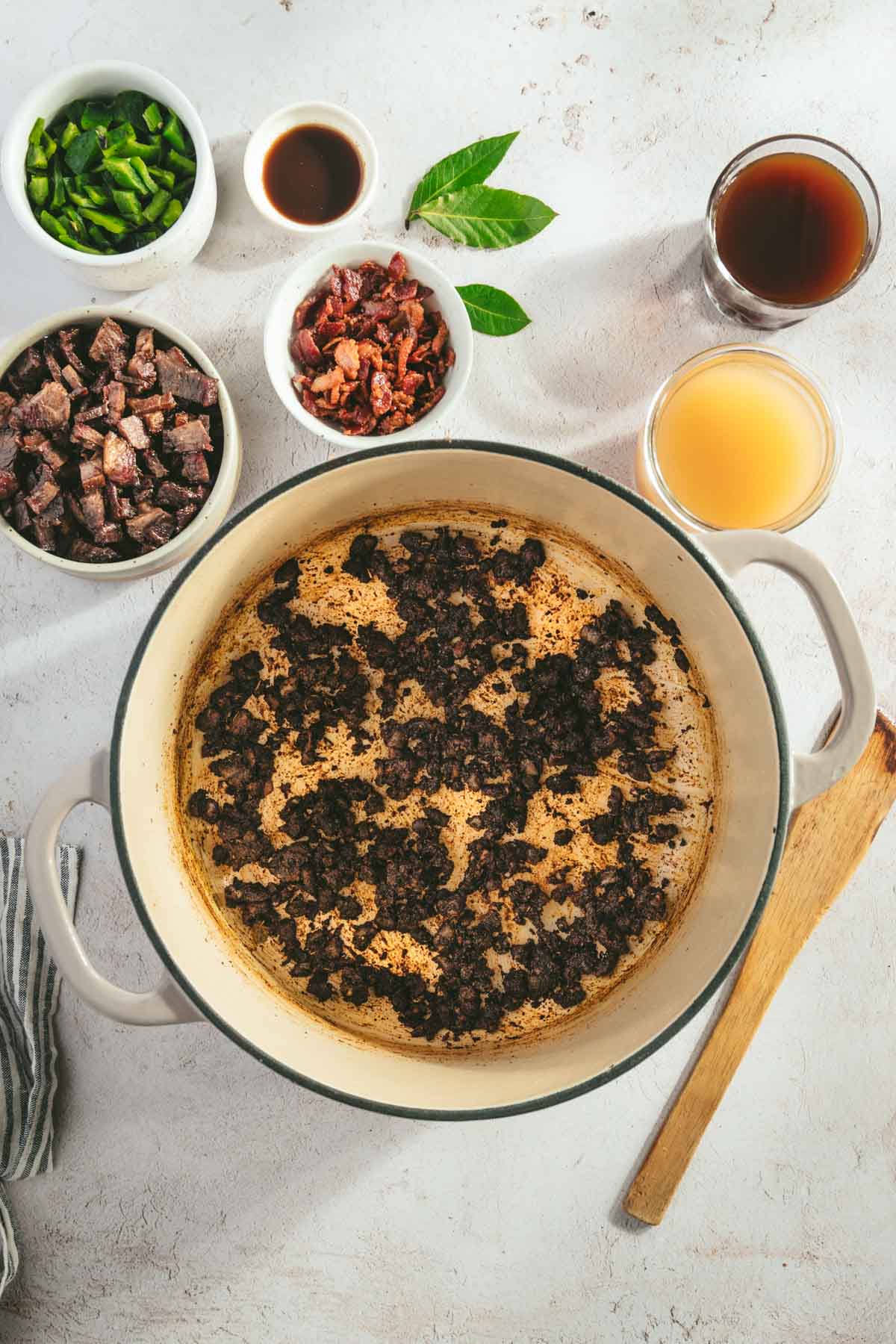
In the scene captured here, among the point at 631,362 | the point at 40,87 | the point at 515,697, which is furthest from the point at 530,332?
the point at 40,87

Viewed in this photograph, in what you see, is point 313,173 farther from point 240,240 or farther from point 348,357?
point 348,357

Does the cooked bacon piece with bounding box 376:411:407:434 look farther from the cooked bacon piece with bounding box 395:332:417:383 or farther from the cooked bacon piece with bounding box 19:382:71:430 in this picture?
the cooked bacon piece with bounding box 19:382:71:430

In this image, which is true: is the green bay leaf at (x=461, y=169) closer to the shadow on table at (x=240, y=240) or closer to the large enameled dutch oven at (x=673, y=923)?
the shadow on table at (x=240, y=240)

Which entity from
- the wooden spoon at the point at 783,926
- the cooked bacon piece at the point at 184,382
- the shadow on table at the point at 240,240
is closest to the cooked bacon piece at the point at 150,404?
the cooked bacon piece at the point at 184,382

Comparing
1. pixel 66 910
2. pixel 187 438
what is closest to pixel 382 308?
pixel 187 438

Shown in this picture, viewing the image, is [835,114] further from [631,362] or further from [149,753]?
[149,753]
